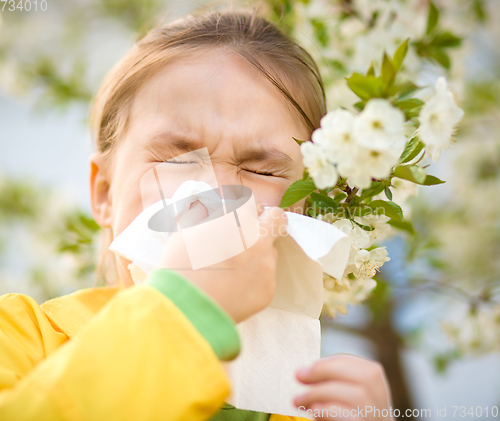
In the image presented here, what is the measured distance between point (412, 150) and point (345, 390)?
1.16ft

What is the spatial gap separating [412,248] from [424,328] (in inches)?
27.6

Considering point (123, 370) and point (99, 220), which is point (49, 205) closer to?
point (99, 220)

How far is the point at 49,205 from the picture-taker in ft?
5.60

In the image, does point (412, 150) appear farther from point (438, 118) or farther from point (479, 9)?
point (479, 9)

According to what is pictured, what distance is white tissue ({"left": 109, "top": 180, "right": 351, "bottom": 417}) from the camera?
61 cm

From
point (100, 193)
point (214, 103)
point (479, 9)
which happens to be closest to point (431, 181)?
point (214, 103)

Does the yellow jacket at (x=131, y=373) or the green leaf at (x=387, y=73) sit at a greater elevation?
the green leaf at (x=387, y=73)

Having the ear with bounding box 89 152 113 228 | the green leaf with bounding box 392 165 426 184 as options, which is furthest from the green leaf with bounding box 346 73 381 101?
the ear with bounding box 89 152 113 228

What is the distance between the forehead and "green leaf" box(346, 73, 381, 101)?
28 cm

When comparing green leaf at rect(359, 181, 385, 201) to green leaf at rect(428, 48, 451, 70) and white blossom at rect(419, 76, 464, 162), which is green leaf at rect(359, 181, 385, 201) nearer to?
white blossom at rect(419, 76, 464, 162)

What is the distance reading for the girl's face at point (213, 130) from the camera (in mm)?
736

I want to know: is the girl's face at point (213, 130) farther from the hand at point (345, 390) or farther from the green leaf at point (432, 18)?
the green leaf at point (432, 18)

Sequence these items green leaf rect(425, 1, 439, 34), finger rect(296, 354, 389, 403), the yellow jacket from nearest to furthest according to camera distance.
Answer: the yellow jacket
finger rect(296, 354, 389, 403)
green leaf rect(425, 1, 439, 34)

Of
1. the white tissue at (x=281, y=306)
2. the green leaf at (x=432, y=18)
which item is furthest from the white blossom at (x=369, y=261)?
the green leaf at (x=432, y=18)
